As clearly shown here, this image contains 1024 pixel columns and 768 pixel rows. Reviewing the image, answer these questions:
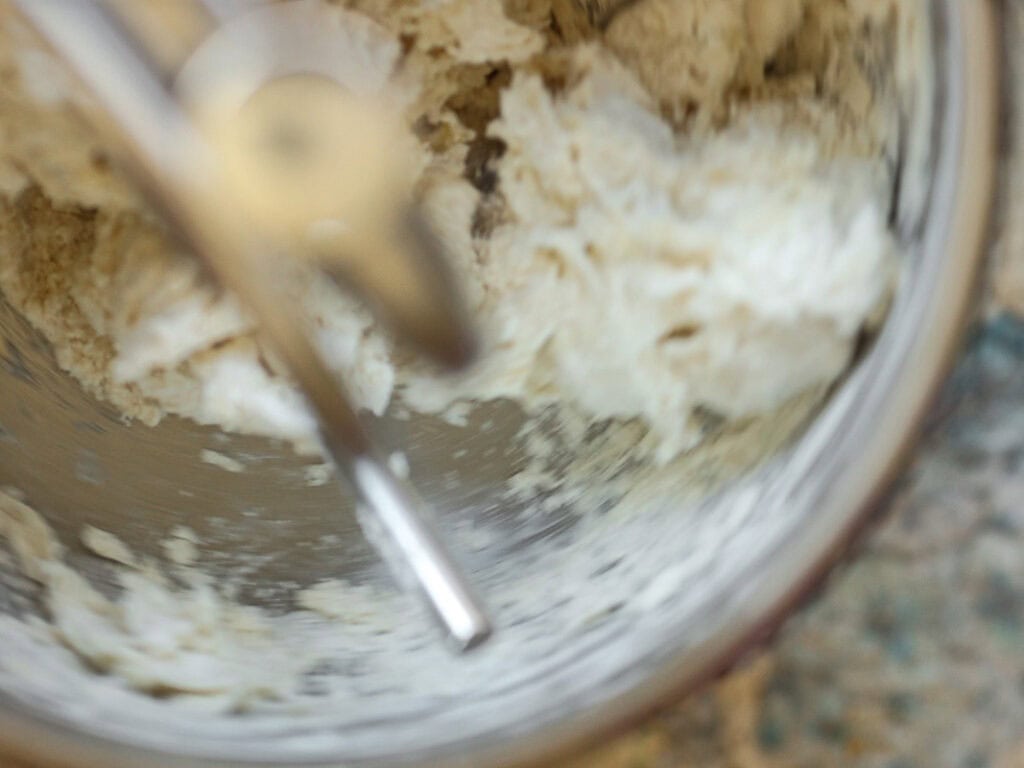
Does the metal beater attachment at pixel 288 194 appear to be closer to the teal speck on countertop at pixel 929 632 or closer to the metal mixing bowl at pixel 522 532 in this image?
the metal mixing bowl at pixel 522 532

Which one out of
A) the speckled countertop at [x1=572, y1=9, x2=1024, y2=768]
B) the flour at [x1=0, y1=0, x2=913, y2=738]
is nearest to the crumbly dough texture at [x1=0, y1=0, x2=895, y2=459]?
the flour at [x1=0, y1=0, x2=913, y2=738]

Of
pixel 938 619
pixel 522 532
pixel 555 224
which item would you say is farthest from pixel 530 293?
pixel 938 619

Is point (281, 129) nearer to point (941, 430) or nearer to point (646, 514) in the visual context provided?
point (646, 514)

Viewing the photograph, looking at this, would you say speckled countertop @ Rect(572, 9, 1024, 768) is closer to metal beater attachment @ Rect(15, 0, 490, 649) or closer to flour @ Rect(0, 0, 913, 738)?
flour @ Rect(0, 0, 913, 738)

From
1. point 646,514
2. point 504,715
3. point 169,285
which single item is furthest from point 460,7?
point 504,715

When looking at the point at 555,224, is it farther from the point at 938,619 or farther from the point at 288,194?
the point at 938,619

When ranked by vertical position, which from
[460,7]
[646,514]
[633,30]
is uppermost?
[460,7]

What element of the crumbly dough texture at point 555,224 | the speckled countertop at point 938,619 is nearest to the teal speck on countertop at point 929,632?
the speckled countertop at point 938,619
